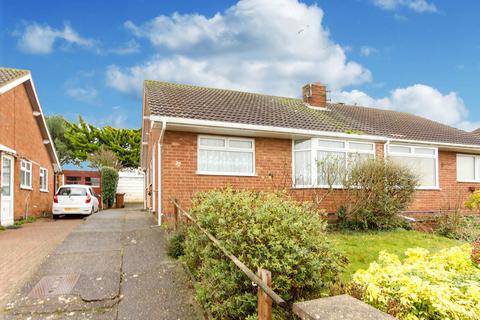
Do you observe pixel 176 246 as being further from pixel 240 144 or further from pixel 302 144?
pixel 302 144

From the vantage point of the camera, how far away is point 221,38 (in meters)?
11.4

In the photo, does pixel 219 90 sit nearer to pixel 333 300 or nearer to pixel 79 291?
pixel 79 291

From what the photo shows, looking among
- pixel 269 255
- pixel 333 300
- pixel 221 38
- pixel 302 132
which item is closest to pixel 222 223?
pixel 269 255

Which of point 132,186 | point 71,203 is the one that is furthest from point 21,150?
point 132,186

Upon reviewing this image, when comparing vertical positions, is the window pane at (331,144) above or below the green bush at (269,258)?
above

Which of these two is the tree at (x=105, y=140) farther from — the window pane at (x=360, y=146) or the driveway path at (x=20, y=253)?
the window pane at (x=360, y=146)

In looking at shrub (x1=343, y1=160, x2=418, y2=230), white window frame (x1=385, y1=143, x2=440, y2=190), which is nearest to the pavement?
shrub (x1=343, y1=160, x2=418, y2=230)

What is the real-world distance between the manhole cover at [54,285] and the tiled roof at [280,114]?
5.04 m

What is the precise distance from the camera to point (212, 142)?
388 inches

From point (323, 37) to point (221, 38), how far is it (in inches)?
138

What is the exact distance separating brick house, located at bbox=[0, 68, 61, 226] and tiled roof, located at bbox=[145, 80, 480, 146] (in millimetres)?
5010

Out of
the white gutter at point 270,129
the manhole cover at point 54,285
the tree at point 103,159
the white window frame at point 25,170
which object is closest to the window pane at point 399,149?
the white gutter at point 270,129

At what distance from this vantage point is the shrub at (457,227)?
29.3 ft

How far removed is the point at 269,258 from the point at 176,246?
3.37 metres
